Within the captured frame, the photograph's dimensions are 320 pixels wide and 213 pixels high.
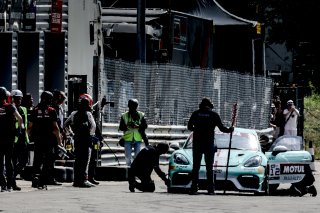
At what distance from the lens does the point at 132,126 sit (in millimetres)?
27297

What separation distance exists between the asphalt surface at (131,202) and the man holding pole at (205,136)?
39 cm

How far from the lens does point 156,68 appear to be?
3344cm

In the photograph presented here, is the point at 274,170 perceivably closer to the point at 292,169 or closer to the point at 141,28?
the point at 292,169

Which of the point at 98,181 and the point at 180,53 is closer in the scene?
the point at 98,181

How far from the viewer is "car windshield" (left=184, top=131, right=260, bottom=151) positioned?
24531mm

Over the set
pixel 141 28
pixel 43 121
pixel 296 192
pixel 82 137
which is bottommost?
pixel 296 192

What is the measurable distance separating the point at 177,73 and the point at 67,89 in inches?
146

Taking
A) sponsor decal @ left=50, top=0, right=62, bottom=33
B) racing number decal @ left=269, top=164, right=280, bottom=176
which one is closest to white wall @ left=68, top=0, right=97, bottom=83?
sponsor decal @ left=50, top=0, right=62, bottom=33

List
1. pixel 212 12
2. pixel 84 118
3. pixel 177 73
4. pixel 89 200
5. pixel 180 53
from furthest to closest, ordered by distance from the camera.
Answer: pixel 212 12 → pixel 180 53 → pixel 177 73 → pixel 84 118 → pixel 89 200

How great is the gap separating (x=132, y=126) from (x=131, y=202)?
7.97 metres

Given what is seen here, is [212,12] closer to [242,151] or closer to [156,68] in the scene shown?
[156,68]

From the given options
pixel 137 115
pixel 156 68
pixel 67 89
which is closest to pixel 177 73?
pixel 156 68

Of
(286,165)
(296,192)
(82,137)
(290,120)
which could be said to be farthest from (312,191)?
(290,120)

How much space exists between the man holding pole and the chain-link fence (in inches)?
298
